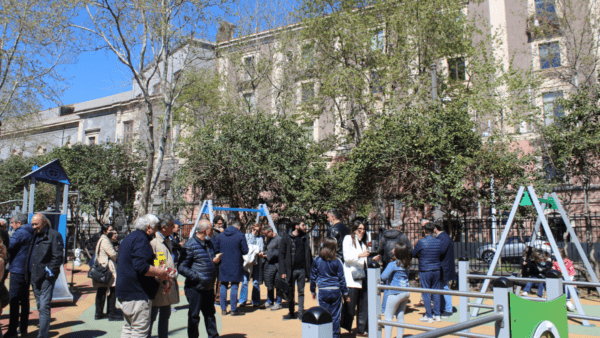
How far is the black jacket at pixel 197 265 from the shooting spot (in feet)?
18.6

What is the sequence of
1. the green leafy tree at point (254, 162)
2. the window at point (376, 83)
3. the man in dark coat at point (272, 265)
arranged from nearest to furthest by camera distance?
the man in dark coat at point (272, 265), the green leafy tree at point (254, 162), the window at point (376, 83)

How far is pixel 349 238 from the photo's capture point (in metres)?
6.84

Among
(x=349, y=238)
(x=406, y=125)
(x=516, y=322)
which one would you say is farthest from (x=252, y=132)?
(x=516, y=322)

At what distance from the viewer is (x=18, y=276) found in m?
6.33

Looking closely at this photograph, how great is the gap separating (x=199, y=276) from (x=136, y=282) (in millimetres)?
998

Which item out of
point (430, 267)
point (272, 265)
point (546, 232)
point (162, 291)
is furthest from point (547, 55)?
point (162, 291)

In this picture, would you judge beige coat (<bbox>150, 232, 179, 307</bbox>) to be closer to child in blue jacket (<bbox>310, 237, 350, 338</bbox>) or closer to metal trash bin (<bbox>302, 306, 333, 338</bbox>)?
child in blue jacket (<bbox>310, 237, 350, 338</bbox>)

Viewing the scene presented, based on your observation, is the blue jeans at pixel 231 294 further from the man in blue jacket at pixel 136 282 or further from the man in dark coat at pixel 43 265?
the man in blue jacket at pixel 136 282

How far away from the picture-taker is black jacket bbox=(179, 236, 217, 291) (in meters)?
5.66

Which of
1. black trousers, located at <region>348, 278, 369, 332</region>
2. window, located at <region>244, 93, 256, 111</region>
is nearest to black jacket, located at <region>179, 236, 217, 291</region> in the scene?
black trousers, located at <region>348, 278, 369, 332</region>

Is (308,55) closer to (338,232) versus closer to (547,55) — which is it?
(547,55)

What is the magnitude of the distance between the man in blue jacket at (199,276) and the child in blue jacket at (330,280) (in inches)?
54.7

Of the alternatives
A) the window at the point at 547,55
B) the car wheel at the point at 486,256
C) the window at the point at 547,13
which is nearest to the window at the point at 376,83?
the window at the point at 547,55

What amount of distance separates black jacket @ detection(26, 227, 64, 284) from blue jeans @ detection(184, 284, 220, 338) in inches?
83.2
